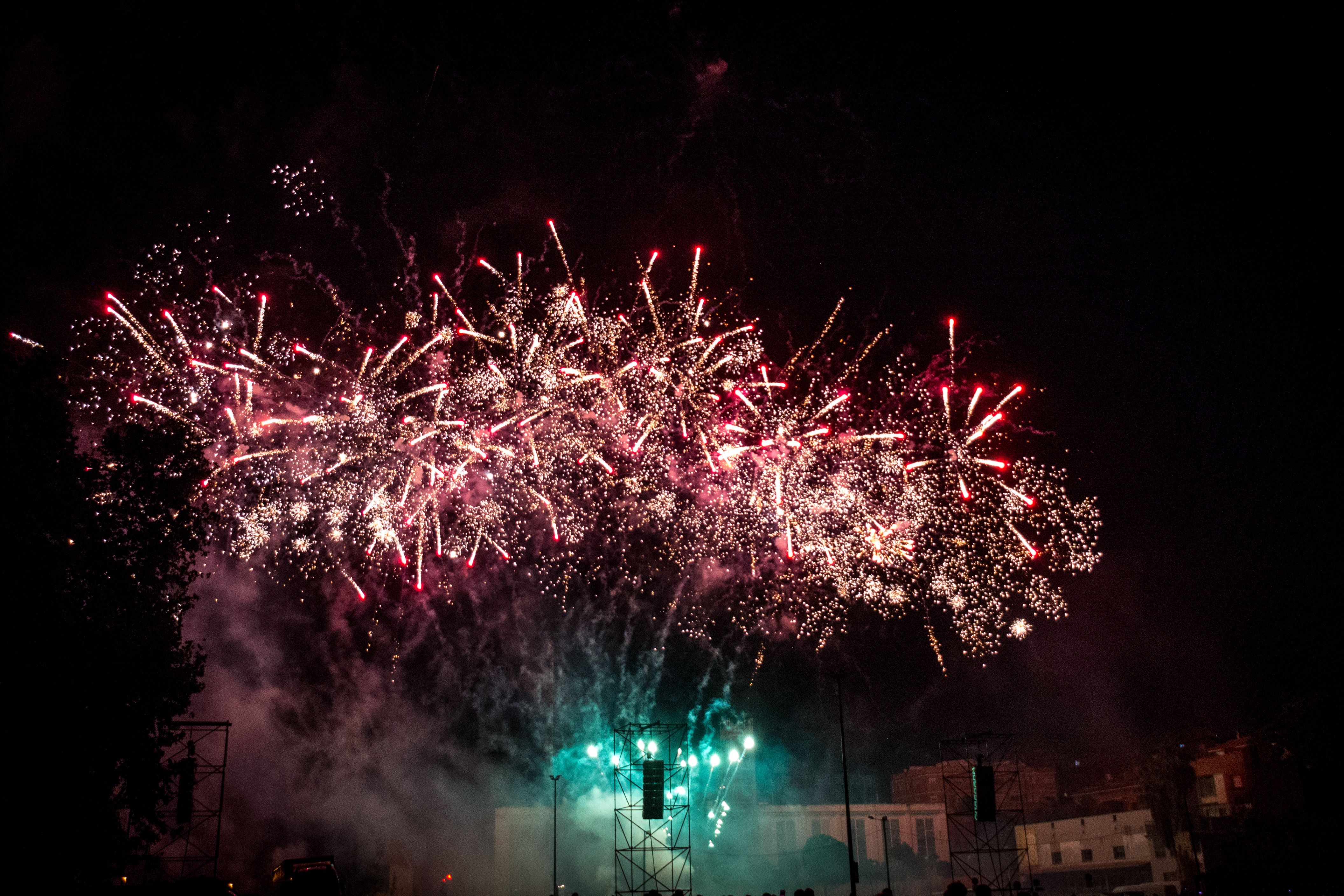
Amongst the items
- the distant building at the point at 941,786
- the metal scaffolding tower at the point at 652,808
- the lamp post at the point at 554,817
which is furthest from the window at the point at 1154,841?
the lamp post at the point at 554,817

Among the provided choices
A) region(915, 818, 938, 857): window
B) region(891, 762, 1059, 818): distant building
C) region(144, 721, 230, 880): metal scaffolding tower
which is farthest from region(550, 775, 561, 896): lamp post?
region(891, 762, 1059, 818): distant building

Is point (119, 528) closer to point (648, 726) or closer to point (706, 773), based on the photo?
point (648, 726)

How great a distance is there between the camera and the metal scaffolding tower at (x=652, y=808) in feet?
86.5

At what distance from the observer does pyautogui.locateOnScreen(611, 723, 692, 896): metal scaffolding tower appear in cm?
2636

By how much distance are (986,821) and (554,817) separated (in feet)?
75.4

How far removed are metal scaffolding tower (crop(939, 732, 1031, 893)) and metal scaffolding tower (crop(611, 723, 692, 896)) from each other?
29.5ft

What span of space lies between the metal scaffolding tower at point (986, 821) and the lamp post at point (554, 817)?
18.2 meters

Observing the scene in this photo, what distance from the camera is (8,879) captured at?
532 inches

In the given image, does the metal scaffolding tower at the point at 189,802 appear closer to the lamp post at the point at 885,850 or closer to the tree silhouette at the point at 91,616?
the tree silhouette at the point at 91,616

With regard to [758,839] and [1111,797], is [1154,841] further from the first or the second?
[758,839]

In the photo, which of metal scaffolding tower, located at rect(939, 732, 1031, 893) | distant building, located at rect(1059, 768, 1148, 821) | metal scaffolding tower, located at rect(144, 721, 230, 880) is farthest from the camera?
distant building, located at rect(1059, 768, 1148, 821)

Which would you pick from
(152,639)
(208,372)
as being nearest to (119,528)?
(152,639)

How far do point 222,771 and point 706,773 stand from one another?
33114 millimetres

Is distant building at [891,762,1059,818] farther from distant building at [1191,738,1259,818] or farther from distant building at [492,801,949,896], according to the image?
distant building at [1191,738,1259,818]
